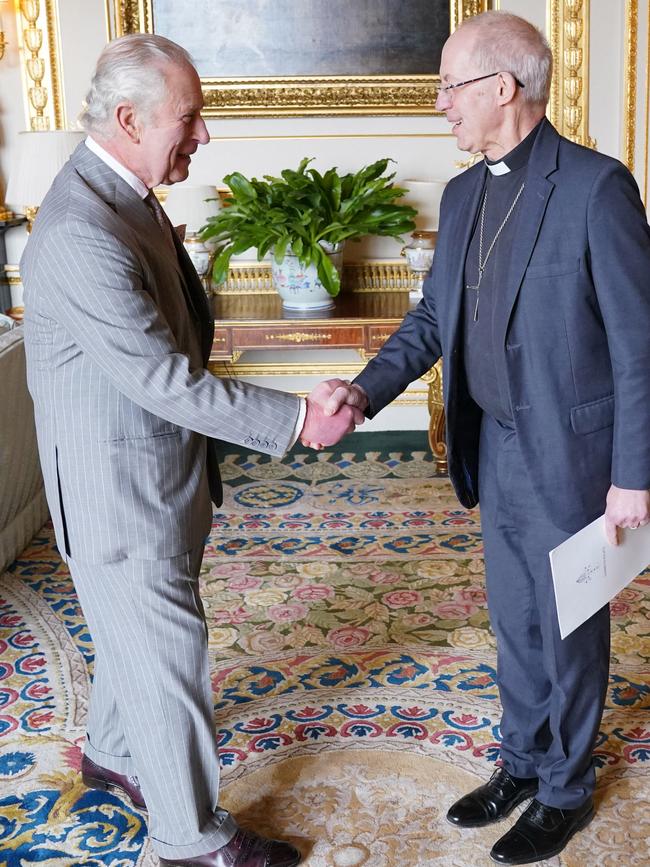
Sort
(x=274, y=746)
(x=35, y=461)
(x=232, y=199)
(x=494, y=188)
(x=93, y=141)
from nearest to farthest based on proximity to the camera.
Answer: (x=93, y=141) < (x=494, y=188) < (x=274, y=746) < (x=35, y=461) < (x=232, y=199)

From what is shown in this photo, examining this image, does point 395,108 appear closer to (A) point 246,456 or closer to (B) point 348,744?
(A) point 246,456

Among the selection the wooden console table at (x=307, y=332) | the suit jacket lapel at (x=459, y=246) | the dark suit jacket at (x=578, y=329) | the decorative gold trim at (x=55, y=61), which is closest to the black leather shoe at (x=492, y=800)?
the dark suit jacket at (x=578, y=329)

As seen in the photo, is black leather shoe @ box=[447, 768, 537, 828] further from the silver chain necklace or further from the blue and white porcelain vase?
the blue and white porcelain vase

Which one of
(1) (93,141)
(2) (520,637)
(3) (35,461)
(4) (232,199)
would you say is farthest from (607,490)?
(4) (232,199)

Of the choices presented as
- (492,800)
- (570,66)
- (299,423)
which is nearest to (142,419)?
(299,423)

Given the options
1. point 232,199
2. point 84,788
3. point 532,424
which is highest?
point 232,199

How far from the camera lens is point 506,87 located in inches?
85.8

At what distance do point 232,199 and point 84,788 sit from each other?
117 inches

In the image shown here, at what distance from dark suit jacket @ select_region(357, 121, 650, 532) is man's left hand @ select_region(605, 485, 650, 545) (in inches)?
1.0

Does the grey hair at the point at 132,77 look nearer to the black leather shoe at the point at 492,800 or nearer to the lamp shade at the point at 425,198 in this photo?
the black leather shoe at the point at 492,800

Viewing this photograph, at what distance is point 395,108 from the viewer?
5293 millimetres

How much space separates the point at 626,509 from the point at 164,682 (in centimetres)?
104

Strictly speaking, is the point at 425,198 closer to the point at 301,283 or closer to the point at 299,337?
the point at 301,283

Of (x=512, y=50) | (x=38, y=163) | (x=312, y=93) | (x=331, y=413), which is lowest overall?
(x=331, y=413)
